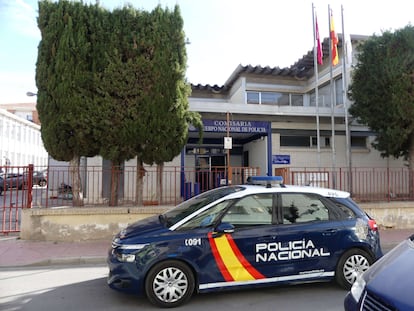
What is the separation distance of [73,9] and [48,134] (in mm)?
3423

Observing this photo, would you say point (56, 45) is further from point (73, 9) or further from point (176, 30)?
point (176, 30)

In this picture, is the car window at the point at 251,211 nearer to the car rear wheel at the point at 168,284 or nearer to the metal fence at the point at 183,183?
the car rear wheel at the point at 168,284

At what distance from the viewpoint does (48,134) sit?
8.80 meters

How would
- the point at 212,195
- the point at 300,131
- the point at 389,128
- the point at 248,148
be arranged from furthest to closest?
the point at 248,148 → the point at 300,131 → the point at 389,128 → the point at 212,195

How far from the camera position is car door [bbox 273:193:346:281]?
4.72 m

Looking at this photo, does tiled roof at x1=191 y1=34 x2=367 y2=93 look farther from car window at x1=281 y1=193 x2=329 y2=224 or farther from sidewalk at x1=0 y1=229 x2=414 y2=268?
car window at x1=281 y1=193 x2=329 y2=224

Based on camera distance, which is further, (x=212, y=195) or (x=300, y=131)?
(x=300, y=131)

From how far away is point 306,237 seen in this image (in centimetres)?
479

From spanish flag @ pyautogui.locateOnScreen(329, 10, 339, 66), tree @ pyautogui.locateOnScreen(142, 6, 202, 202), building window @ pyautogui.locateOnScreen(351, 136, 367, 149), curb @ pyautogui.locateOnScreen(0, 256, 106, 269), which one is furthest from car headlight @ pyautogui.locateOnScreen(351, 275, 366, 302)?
building window @ pyautogui.locateOnScreen(351, 136, 367, 149)

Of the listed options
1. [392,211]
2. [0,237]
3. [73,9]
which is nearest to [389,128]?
[392,211]

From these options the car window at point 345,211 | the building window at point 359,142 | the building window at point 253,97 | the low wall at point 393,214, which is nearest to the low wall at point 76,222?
the car window at point 345,211

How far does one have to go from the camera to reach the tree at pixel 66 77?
8.62 metres

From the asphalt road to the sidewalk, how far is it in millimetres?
1107

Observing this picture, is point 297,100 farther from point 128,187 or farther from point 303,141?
point 128,187
